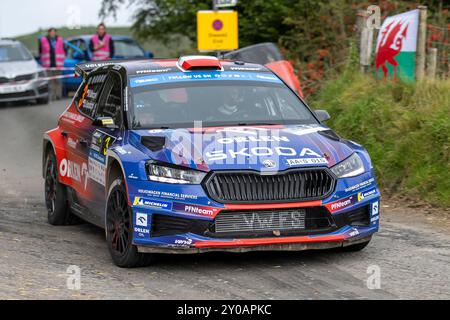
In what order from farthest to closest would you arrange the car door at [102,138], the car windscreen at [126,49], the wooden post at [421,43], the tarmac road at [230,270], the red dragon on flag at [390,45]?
the car windscreen at [126,49] → the red dragon on flag at [390,45] → the wooden post at [421,43] → the car door at [102,138] → the tarmac road at [230,270]

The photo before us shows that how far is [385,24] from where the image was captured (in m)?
16.2

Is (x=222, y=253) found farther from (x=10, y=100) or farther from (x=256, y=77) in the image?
(x=10, y=100)

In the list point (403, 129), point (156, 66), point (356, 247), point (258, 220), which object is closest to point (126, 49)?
point (403, 129)

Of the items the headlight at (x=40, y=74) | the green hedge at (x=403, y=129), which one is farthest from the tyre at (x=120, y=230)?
the headlight at (x=40, y=74)

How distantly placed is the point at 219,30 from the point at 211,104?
1031cm

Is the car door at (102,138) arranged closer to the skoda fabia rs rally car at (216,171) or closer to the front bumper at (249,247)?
the skoda fabia rs rally car at (216,171)

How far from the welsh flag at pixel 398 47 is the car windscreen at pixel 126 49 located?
13.9 m

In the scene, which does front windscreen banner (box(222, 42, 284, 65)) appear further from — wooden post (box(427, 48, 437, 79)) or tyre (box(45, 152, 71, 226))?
tyre (box(45, 152, 71, 226))

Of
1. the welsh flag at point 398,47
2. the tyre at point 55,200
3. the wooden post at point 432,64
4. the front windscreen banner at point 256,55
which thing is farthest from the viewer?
the front windscreen banner at point 256,55

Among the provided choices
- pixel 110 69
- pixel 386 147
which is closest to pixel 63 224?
pixel 110 69

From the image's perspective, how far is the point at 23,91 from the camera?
25.7 m

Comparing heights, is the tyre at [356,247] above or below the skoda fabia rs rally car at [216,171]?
below

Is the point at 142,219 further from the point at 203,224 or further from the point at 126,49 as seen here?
the point at 126,49

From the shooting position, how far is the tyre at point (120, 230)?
324 inches
